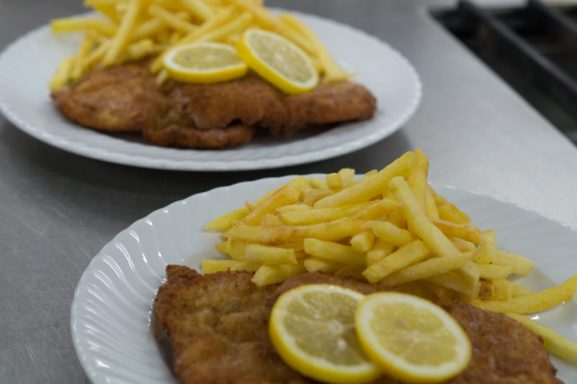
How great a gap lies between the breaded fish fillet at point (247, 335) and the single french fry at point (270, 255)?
2.3 inches

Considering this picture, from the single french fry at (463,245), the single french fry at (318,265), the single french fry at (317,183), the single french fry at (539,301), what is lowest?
the single french fry at (539,301)

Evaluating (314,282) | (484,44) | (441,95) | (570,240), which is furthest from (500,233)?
(484,44)

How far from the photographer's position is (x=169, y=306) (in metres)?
1.77

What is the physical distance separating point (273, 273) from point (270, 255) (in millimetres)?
43

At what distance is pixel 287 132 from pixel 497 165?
0.82 m

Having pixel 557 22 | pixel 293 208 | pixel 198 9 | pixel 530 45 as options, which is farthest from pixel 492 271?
pixel 557 22

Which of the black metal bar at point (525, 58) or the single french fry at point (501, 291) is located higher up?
the single french fry at point (501, 291)

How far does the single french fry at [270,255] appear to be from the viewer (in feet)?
6.02

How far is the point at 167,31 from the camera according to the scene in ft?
11.2

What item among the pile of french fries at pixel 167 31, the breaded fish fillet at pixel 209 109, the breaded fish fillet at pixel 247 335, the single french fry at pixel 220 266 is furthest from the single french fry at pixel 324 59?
the breaded fish fillet at pixel 247 335

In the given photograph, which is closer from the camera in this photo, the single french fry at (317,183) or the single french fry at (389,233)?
the single french fry at (389,233)

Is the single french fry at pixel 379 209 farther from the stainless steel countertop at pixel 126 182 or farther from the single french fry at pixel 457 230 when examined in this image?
the stainless steel countertop at pixel 126 182

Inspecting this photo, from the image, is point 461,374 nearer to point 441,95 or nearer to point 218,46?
point 218,46

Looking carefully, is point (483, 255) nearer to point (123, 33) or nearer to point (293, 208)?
point (293, 208)
